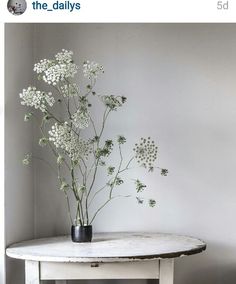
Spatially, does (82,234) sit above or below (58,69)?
below

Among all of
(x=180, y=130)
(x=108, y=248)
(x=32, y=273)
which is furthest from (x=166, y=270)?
(x=180, y=130)

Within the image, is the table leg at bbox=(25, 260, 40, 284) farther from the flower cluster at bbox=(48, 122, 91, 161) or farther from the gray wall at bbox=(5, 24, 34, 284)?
the flower cluster at bbox=(48, 122, 91, 161)

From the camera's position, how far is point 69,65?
263 cm

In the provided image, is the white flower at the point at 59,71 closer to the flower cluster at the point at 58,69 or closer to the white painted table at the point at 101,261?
the flower cluster at the point at 58,69

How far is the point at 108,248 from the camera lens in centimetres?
257

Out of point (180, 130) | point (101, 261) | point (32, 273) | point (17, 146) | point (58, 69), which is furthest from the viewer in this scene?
point (180, 130)

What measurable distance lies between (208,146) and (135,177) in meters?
0.39

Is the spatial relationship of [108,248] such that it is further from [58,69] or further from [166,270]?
[58,69]

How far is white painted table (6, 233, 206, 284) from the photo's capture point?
2398mm

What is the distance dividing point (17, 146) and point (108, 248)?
675mm

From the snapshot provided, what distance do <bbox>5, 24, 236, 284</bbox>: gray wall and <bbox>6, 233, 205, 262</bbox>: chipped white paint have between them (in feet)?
0.75
